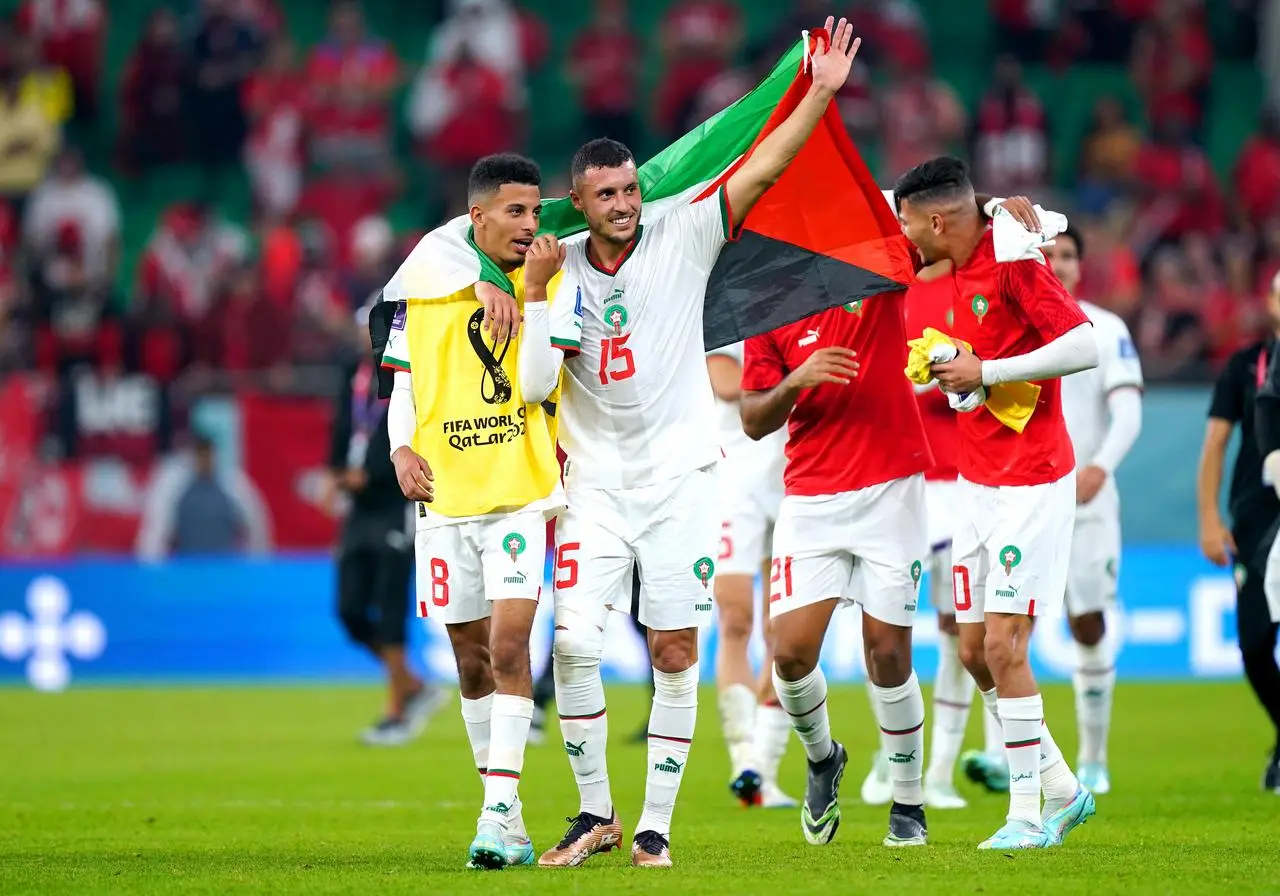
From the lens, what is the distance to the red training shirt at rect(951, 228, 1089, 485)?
784 cm

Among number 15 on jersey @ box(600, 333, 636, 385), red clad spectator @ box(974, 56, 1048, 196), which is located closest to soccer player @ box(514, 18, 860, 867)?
number 15 on jersey @ box(600, 333, 636, 385)

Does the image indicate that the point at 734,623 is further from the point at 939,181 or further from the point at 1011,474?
the point at 939,181

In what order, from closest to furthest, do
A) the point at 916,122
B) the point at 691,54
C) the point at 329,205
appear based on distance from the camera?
the point at 916,122 < the point at 329,205 < the point at 691,54

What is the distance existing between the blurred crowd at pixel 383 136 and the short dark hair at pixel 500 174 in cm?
1223

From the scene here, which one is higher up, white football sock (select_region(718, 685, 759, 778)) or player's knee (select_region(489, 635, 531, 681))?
player's knee (select_region(489, 635, 531, 681))

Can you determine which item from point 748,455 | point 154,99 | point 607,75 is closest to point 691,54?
point 607,75

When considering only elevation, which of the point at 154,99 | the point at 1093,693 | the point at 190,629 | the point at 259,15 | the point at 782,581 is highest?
the point at 259,15

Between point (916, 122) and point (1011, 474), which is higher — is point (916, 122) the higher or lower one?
the higher one

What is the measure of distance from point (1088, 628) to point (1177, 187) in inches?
486

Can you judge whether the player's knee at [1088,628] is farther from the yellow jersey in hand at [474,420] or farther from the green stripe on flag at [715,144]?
the yellow jersey in hand at [474,420]

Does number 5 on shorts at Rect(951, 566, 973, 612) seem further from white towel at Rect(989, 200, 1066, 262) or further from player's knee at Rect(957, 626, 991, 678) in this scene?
white towel at Rect(989, 200, 1066, 262)

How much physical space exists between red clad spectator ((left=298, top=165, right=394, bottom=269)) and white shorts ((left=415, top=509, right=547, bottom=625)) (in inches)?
622

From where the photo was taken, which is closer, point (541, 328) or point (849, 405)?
point (541, 328)

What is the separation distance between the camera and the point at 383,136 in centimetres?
2381
